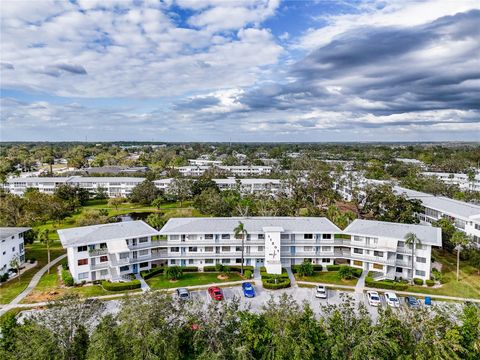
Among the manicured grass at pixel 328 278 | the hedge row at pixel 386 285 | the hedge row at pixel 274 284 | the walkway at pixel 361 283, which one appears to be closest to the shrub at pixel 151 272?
the hedge row at pixel 274 284

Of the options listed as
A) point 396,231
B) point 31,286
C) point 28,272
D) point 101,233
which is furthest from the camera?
point 28,272

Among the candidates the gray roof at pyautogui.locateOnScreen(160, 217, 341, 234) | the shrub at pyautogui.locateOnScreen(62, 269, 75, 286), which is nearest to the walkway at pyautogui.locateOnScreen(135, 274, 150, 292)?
the gray roof at pyautogui.locateOnScreen(160, 217, 341, 234)

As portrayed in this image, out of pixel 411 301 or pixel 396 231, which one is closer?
Answer: pixel 411 301

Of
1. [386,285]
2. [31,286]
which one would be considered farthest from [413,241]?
[31,286]

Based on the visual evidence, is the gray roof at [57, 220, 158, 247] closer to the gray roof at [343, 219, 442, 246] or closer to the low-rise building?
the low-rise building

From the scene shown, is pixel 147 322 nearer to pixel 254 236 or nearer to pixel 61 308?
pixel 61 308

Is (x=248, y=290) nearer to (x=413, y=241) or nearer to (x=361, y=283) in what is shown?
(x=361, y=283)

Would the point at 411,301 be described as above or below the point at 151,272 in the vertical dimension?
below
